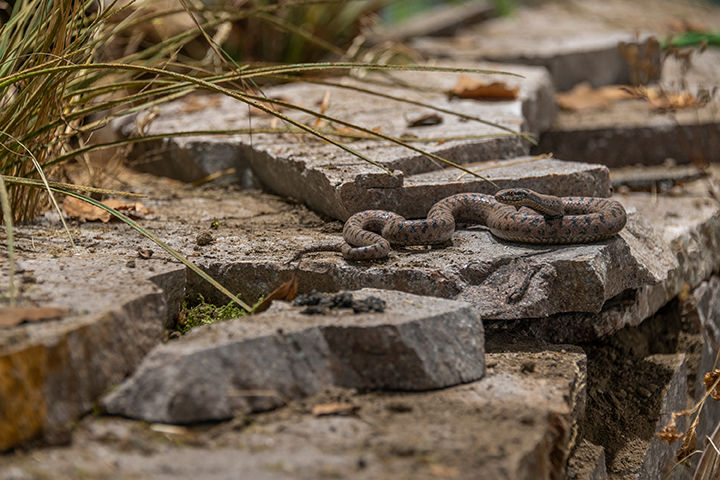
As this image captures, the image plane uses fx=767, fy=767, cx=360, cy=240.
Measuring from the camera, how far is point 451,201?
3.62 meters

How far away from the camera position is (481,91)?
5.27 metres

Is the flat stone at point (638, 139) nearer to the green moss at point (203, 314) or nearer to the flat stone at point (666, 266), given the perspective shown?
the flat stone at point (666, 266)

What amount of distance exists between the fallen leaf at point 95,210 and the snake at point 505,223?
1.03 meters

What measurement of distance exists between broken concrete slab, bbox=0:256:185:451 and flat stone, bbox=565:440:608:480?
158 cm

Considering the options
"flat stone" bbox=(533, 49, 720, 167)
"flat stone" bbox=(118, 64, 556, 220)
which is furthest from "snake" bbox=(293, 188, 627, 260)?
"flat stone" bbox=(533, 49, 720, 167)

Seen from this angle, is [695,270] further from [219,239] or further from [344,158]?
[219,239]

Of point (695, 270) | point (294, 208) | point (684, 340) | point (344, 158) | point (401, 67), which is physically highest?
point (401, 67)

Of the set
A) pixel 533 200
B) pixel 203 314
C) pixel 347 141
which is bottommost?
pixel 203 314

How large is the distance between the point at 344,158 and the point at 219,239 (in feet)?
2.71

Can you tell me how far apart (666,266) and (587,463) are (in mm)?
1173

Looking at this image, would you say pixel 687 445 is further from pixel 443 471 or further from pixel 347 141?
pixel 347 141

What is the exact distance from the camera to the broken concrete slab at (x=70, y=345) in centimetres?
205

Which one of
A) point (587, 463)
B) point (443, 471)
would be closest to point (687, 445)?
point (587, 463)

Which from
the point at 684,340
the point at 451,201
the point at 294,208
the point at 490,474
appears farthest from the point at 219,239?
the point at 684,340
